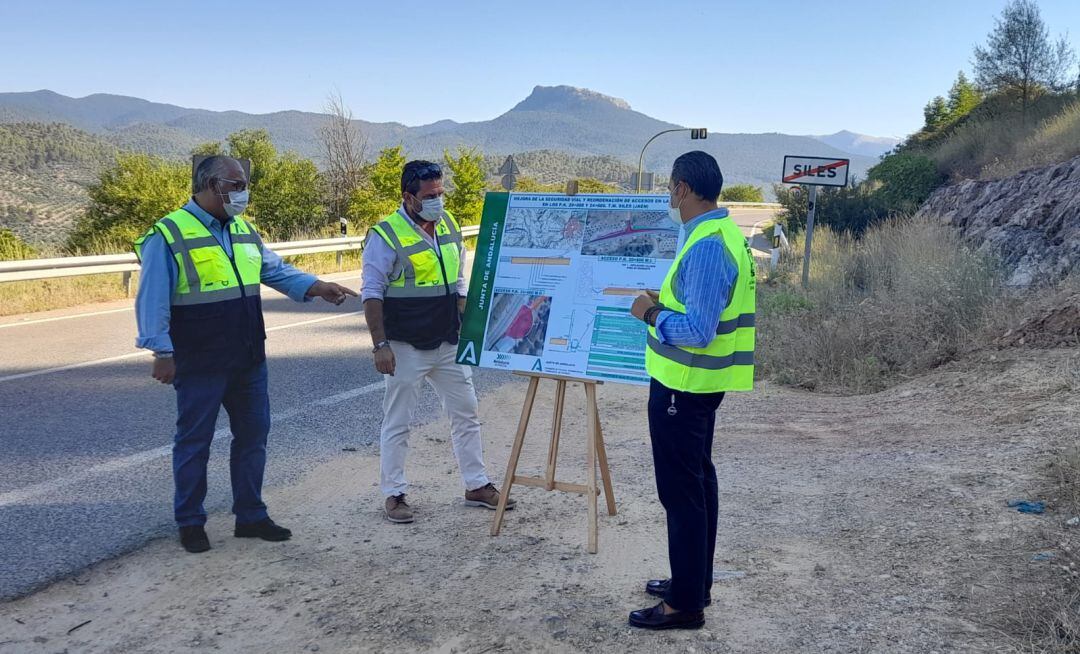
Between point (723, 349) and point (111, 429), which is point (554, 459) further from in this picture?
point (111, 429)

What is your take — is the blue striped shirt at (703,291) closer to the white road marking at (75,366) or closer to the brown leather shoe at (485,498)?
the brown leather shoe at (485,498)

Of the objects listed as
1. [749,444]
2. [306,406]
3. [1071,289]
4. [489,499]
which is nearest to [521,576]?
[489,499]

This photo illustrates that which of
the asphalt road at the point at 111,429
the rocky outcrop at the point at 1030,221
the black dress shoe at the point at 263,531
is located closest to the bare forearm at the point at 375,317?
the black dress shoe at the point at 263,531

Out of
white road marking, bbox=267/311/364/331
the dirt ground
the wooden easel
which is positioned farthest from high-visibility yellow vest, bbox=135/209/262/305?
white road marking, bbox=267/311/364/331

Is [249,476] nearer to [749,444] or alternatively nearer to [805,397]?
[749,444]

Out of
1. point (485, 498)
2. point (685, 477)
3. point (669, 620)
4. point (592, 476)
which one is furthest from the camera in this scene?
point (485, 498)

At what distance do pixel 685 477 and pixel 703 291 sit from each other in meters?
0.82

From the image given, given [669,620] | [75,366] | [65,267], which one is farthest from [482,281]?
[65,267]

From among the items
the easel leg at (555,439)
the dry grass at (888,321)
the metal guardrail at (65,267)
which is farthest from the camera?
the metal guardrail at (65,267)

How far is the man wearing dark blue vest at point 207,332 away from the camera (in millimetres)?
4578

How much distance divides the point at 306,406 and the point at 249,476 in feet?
9.86

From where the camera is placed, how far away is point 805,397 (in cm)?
842

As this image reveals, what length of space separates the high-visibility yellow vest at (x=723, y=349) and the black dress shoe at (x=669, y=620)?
1.03 metres

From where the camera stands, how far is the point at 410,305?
5188mm
